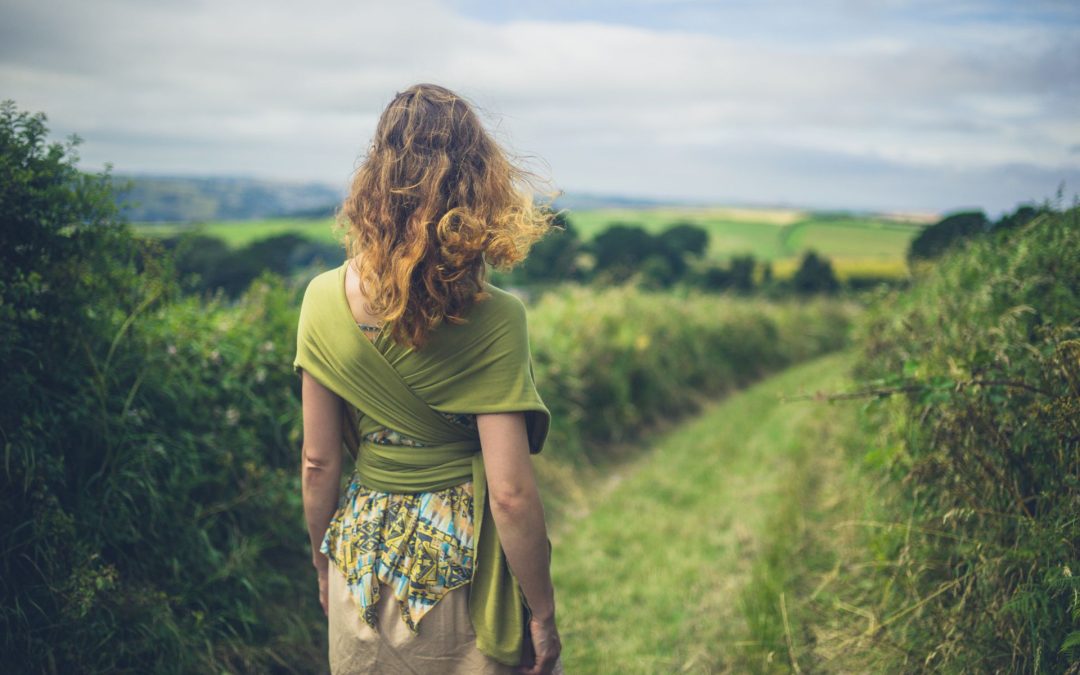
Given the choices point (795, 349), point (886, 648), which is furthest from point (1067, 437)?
point (795, 349)

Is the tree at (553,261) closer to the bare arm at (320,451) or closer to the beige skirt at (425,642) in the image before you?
the bare arm at (320,451)

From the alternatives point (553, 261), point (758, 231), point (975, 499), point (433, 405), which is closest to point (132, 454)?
point (433, 405)

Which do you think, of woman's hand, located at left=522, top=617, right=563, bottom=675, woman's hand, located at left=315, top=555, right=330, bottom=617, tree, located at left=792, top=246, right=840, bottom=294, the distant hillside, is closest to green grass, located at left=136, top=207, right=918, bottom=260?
the distant hillside

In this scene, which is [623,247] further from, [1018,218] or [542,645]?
[542,645]

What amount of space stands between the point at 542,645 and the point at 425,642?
0.33m

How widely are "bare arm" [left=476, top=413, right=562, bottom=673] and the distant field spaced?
0.88 m

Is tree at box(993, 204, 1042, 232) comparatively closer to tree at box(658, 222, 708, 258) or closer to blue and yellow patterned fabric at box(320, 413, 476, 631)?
blue and yellow patterned fabric at box(320, 413, 476, 631)

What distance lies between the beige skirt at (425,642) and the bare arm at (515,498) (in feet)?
0.61

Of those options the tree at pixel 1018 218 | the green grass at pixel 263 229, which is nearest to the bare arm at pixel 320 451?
the green grass at pixel 263 229

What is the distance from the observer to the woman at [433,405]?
1.70 metres

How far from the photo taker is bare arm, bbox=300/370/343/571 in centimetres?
188

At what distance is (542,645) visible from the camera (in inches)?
73.2

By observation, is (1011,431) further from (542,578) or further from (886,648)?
(542,578)

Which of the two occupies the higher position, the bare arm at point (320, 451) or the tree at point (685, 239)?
the tree at point (685, 239)
